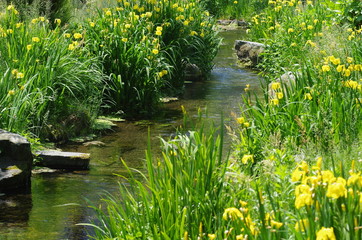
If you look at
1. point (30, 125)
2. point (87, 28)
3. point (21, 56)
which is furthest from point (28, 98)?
point (87, 28)

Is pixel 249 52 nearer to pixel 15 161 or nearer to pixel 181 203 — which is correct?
pixel 15 161

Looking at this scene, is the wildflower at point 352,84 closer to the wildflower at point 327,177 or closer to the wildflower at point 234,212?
the wildflower at point 234,212

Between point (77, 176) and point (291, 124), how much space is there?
242 centimetres

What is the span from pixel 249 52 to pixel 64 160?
785 cm

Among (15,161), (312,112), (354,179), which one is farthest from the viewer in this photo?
(15,161)

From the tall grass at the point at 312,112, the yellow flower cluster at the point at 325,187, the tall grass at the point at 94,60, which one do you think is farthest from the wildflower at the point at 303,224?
the tall grass at the point at 94,60

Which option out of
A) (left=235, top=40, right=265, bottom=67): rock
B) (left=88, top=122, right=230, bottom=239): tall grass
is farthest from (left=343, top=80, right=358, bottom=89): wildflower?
(left=235, top=40, right=265, bottom=67): rock

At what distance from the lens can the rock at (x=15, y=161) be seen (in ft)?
21.4

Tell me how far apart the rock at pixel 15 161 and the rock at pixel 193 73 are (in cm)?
652

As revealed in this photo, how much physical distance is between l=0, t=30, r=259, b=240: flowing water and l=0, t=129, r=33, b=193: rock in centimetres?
17

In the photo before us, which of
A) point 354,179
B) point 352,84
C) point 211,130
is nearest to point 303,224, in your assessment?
point 354,179

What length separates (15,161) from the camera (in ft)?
21.8

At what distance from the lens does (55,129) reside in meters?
8.45

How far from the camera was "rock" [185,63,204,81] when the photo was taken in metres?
12.9
